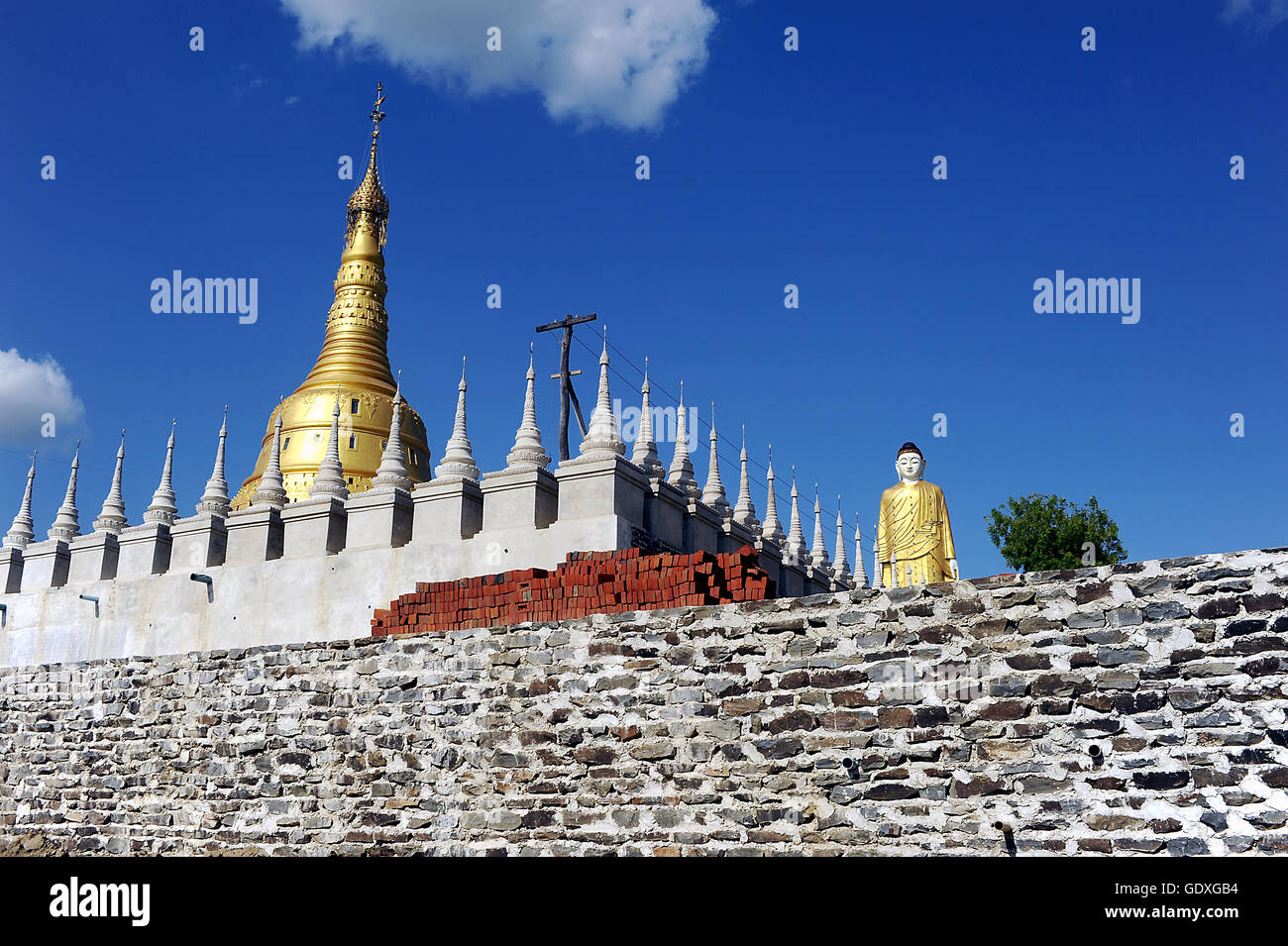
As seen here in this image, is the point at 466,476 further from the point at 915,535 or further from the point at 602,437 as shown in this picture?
the point at 915,535

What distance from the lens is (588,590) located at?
16047 mm

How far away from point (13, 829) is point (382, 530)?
868 cm

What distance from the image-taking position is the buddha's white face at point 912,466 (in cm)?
1834

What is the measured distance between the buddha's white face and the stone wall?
7275 mm

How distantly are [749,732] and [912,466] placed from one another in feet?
26.2

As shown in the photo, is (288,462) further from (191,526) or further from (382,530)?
(382,530)

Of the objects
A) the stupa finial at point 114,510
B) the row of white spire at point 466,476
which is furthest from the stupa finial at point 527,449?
the stupa finial at point 114,510

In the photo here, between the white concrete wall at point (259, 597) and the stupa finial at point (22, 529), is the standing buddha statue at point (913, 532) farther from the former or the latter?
the stupa finial at point (22, 529)

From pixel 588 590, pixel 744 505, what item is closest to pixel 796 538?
pixel 744 505

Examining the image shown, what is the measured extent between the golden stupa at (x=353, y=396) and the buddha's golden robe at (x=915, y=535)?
58.1 ft

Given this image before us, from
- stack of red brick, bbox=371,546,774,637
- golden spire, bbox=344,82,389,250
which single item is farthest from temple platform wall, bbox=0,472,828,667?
golden spire, bbox=344,82,389,250

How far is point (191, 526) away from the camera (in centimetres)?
2533
